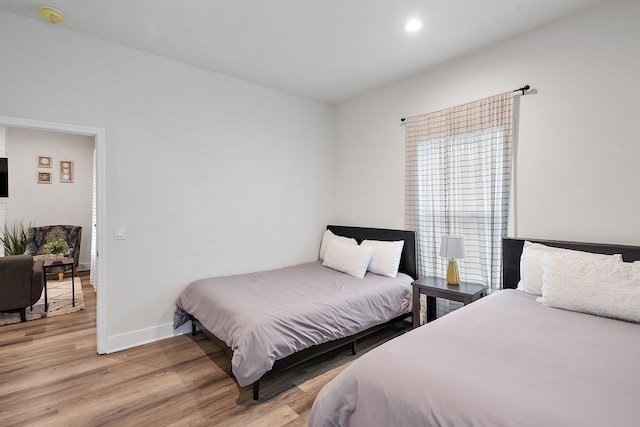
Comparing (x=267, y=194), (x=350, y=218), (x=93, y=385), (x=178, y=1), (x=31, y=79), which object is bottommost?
(x=93, y=385)

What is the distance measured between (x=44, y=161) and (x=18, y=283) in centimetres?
316

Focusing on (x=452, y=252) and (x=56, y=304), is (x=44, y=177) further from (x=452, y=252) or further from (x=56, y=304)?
(x=452, y=252)

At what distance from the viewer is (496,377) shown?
46.4 inches

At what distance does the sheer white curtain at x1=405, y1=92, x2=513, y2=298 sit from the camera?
107 inches

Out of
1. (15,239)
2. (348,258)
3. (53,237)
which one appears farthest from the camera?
(53,237)

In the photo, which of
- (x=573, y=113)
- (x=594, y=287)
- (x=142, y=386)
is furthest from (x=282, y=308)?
(x=573, y=113)

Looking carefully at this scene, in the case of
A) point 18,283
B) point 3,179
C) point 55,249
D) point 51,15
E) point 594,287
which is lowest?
point 18,283

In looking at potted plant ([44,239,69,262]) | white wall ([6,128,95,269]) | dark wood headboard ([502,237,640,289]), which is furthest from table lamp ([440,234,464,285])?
white wall ([6,128,95,269])

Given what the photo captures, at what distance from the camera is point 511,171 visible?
8.76 ft

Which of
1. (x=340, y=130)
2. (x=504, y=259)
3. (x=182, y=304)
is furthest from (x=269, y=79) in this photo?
(x=504, y=259)

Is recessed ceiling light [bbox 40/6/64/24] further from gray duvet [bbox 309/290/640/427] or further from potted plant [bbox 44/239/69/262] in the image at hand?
potted plant [bbox 44/239/69/262]

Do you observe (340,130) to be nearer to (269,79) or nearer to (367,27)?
(269,79)

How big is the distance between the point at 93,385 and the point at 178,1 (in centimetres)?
284

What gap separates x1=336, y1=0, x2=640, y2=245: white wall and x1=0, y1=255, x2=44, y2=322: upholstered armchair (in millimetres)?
4846
